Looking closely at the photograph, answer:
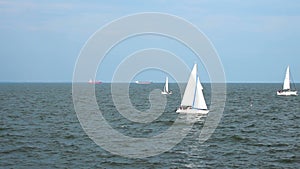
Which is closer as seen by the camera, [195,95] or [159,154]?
[159,154]

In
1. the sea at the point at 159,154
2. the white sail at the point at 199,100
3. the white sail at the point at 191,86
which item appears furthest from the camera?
the white sail at the point at 191,86

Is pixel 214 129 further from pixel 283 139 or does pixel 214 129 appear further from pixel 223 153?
pixel 223 153

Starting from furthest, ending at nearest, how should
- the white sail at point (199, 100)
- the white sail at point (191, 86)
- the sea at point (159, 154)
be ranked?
the white sail at point (191, 86) < the white sail at point (199, 100) < the sea at point (159, 154)

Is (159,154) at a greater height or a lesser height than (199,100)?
lesser

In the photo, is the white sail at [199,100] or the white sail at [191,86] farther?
the white sail at [191,86]

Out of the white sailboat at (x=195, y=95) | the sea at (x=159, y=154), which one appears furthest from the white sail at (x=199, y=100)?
the sea at (x=159, y=154)

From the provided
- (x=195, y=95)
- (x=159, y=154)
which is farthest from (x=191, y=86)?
(x=159, y=154)

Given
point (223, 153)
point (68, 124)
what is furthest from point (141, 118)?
point (223, 153)

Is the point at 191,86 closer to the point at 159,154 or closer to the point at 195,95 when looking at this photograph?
the point at 195,95

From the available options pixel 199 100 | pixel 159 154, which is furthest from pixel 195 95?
pixel 159 154

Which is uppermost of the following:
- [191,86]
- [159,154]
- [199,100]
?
[191,86]

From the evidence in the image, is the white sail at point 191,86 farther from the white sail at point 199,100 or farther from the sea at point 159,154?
the sea at point 159,154

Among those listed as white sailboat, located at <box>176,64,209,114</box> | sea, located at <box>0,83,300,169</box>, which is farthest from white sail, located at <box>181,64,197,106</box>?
sea, located at <box>0,83,300,169</box>

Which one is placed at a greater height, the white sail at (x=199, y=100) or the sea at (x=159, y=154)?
the white sail at (x=199, y=100)
